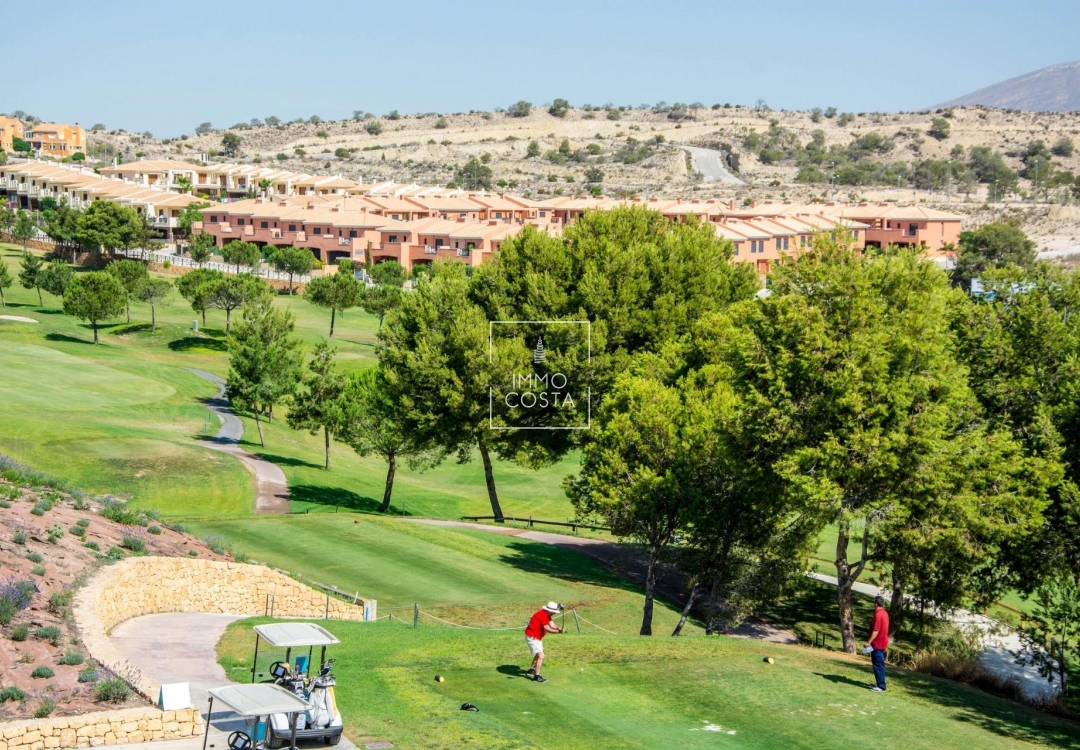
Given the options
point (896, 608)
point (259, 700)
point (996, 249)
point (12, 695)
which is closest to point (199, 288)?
point (896, 608)

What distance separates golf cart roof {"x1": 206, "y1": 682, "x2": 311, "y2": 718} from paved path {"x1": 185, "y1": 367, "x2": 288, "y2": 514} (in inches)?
1336

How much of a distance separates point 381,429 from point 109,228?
8424cm

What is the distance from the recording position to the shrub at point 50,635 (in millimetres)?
22484

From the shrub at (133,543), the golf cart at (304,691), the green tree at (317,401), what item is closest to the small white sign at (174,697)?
the golf cart at (304,691)

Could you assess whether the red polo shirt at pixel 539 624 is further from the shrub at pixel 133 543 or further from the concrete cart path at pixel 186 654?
the shrub at pixel 133 543

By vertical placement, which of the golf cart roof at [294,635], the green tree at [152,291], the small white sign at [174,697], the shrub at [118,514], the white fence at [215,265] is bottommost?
the shrub at [118,514]

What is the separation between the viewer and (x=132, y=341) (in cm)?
9656

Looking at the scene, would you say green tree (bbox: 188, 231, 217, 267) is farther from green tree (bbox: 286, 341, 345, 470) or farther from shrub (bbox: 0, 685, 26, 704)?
shrub (bbox: 0, 685, 26, 704)

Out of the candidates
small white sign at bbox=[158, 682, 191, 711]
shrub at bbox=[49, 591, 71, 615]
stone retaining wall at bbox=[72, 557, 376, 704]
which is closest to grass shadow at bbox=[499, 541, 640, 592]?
stone retaining wall at bbox=[72, 557, 376, 704]

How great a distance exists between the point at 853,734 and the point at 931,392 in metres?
13.4

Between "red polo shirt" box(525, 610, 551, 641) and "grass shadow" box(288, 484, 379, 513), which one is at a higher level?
"red polo shirt" box(525, 610, 551, 641)

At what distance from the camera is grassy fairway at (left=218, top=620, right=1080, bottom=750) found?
21.2 meters

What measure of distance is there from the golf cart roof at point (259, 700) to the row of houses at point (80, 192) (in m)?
132

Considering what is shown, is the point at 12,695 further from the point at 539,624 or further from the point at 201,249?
the point at 201,249
